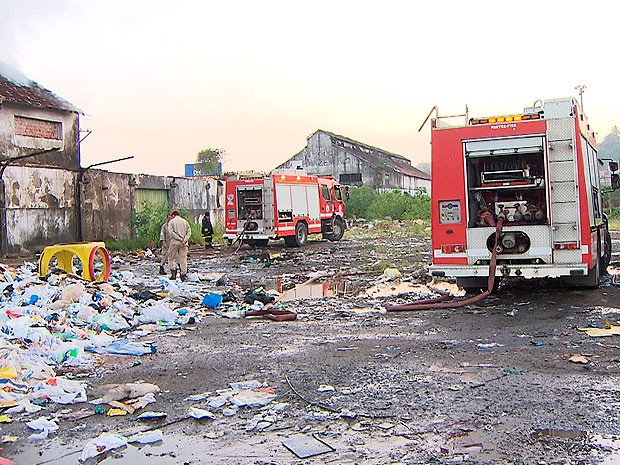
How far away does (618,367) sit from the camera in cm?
614

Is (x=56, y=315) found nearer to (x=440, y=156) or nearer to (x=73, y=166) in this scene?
(x=440, y=156)

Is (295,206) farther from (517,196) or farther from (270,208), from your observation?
(517,196)

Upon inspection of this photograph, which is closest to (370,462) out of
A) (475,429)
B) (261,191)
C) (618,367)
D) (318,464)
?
(318,464)

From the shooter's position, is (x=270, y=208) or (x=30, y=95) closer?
(x=30, y=95)

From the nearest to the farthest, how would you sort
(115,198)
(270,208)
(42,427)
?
(42,427) < (270,208) < (115,198)

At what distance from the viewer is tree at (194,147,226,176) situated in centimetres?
5538

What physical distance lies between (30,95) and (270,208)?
8.78 m

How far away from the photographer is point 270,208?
22953mm

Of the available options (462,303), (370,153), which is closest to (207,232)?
(462,303)

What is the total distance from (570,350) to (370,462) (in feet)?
11.7

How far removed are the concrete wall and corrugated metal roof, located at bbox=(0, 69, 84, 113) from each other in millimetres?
195

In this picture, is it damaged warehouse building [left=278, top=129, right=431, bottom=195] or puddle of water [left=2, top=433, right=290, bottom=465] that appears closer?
puddle of water [left=2, top=433, right=290, bottom=465]

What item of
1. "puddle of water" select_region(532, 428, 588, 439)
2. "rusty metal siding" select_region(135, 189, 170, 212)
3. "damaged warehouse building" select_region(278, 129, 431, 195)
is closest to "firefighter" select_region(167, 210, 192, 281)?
"puddle of water" select_region(532, 428, 588, 439)

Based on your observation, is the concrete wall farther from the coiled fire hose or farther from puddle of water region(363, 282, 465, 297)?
the coiled fire hose
